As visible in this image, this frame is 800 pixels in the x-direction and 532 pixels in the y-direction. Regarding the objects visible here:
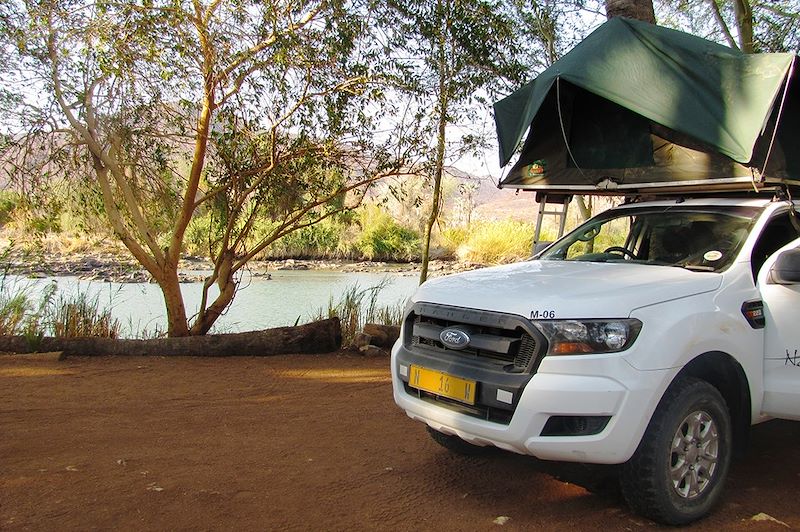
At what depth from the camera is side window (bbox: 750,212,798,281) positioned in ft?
14.2

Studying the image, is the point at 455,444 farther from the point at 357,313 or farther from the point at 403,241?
the point at 403,241

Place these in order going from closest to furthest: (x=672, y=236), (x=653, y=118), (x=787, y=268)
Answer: (x=787, y=268) → (x=672, y=236) → (x=653, y=118)

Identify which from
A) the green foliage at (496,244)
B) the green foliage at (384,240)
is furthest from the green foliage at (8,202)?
the green foliage at (496,244)

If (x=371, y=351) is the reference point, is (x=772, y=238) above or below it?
above

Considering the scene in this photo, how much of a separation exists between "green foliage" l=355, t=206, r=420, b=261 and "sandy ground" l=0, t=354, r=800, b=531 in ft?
73.0

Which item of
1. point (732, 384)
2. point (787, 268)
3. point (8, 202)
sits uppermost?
point (8, 202)

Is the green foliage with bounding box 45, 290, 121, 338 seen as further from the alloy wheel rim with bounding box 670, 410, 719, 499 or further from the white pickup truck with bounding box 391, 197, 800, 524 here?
Result: the alloy wheel rim with bounding box 670, 410, 719, 499

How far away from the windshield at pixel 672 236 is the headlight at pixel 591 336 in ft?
3.36

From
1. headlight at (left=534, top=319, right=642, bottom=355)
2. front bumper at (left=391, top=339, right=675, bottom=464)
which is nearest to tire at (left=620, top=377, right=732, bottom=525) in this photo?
front bumper at (left=391, top=339, right=675, bottom=464)

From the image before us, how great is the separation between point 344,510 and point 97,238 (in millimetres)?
8897

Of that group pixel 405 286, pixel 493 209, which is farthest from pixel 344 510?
pixel 493 209

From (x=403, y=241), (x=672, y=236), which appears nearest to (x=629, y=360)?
(x=672, y=236)

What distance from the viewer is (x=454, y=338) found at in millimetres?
3768

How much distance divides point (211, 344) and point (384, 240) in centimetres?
2036
